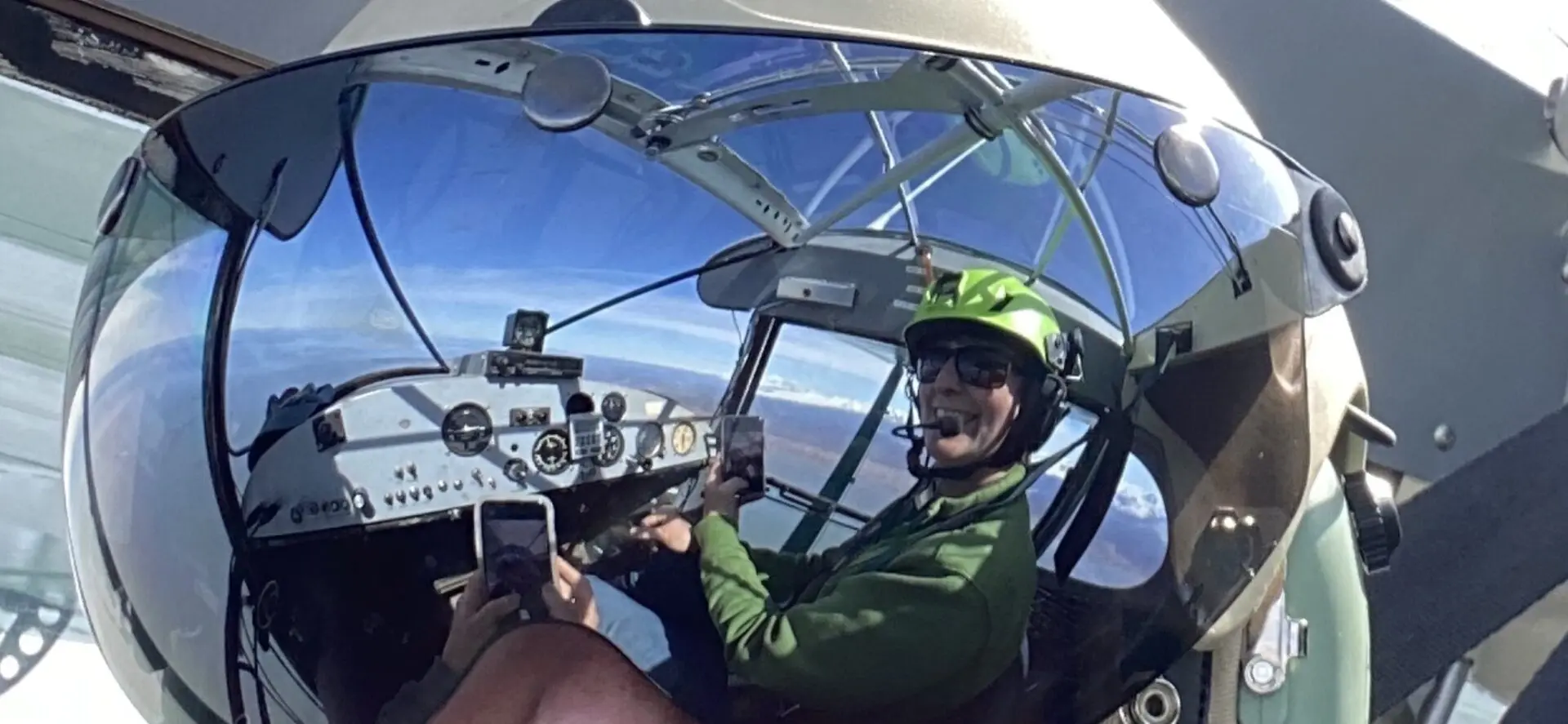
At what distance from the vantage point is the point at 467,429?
0.48 metres

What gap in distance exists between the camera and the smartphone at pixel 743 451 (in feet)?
1.51

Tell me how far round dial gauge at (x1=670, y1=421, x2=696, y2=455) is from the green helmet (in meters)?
0.09

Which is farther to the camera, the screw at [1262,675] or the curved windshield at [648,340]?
the screw at [1262,675]

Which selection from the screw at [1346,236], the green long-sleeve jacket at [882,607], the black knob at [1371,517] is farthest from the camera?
the black knob at [1371,517]

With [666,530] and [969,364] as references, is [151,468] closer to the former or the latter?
[666,530]

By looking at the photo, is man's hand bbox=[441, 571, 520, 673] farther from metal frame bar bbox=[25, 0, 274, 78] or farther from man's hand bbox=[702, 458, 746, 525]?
metal frame bar bbox=[25, 0, 274, 78]

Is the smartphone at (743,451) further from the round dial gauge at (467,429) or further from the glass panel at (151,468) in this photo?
the glass panel at (151,468)

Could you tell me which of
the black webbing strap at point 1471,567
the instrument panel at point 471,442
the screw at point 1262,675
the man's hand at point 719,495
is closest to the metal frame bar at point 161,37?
the instrument panel at point 471,442

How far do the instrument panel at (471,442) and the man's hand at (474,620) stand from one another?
0.10 feet

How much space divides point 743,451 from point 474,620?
11 cm

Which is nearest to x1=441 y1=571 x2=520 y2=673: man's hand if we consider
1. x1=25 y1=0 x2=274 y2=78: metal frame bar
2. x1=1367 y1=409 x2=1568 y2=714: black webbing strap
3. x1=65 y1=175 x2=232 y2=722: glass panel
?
x1=65 y1=175 x2=232 y2=722: glass panel

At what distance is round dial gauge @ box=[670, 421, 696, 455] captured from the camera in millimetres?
461

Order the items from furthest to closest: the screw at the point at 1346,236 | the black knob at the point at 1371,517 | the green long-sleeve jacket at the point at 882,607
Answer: the black knob at the point at 1371,517 → the screw at the point at 1346,236 → the green long-sleeve jacket at the point at 882,607

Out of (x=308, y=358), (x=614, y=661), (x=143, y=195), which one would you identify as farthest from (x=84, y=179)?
(x=614, y=661)
